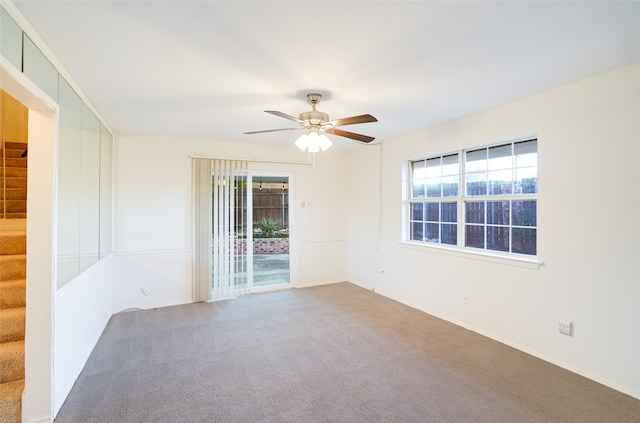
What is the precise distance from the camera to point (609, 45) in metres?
A: 2.10

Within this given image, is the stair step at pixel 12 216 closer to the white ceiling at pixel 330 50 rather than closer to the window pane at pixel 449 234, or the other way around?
the white ceiling at pixel 330 50

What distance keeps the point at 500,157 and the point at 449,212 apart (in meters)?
0.94

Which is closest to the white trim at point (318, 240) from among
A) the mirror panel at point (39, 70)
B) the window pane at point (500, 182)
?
the window pane at point (500, 182)

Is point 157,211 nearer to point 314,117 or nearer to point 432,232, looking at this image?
point 314,117

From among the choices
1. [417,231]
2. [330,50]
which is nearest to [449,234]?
[417,231]

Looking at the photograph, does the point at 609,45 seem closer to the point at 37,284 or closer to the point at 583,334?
the point at 583,334

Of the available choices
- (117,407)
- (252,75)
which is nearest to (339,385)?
(117,407)

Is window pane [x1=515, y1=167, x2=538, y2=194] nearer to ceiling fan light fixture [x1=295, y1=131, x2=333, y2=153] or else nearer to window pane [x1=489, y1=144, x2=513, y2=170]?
window pane [x1=489, y1=144, x2=513, y2=170]

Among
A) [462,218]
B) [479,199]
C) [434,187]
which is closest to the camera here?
[479,199]

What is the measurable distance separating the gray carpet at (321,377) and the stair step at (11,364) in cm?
42

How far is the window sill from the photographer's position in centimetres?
306

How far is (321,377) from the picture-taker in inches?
103

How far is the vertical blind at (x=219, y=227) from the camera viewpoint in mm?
4719

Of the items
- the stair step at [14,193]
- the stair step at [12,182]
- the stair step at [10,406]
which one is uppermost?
the stair step at [12,182]
